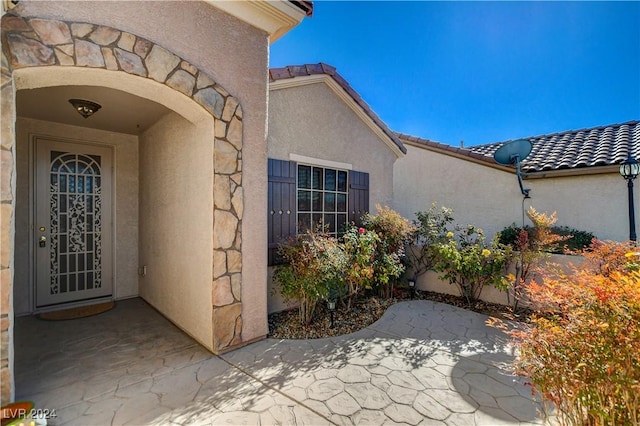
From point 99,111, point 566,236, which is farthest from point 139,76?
point 566,236

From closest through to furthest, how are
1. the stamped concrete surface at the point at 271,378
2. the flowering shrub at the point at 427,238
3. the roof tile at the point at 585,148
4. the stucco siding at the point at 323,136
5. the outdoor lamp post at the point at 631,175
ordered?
1. the stamped concrete surface at the point at 271,378
2. the stucco siding at the point at 323,136
3. the flowering shrub at the point at 427,238
4. the outdoor lamp post at the point at 631,175
5. the roof tile at the point at 585,148

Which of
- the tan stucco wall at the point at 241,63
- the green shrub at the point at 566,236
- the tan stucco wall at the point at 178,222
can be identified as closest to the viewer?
the tan stucco wall at the point at 241,63

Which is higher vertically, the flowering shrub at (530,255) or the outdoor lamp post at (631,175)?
the outdoor lamp post at (631,175)

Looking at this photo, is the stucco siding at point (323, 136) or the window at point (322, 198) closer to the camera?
the stucco siding at point (323, 136)

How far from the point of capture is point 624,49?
801 cm

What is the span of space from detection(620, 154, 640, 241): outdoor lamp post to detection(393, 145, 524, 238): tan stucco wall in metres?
2.37

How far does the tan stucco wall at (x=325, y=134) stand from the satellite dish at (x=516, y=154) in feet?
12.5

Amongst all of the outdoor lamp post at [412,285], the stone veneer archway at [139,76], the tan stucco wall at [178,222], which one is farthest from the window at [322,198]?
the outdoor lamp post at [412,285]

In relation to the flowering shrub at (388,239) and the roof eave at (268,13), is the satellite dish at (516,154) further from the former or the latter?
the roof eave at (268,13)

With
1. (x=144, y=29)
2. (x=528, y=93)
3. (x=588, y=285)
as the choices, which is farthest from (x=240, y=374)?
(x=528, y=93)

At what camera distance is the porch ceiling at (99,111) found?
15.2 ft

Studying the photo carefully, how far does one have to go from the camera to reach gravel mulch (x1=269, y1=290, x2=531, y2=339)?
16.9 feet

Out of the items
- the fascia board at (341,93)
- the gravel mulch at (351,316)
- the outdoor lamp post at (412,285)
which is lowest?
the gravel mulch at (351,316)

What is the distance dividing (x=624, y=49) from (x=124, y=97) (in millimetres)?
12871
